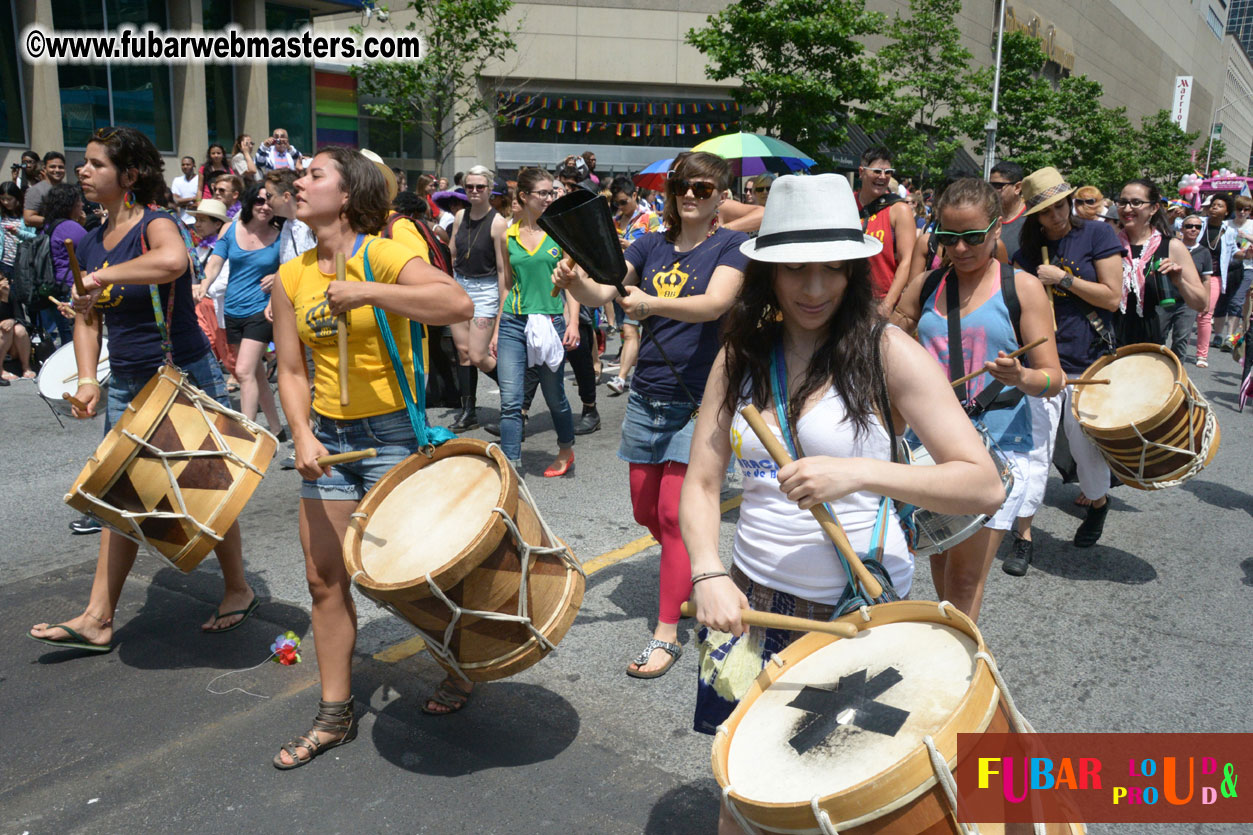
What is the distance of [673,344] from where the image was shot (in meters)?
4.28

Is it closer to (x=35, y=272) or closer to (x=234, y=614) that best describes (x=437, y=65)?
(x=35, y=272)

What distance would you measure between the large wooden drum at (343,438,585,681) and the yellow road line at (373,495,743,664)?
1121 millimetres

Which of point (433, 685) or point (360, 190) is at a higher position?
point (360, 190)

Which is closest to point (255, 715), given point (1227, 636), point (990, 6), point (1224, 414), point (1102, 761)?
point (1102, 761)

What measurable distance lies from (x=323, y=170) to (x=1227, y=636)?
4.39 m

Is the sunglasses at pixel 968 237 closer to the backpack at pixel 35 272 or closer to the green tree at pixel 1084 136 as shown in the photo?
the backpack at pixel 35 272

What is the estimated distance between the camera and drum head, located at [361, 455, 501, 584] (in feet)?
9.89

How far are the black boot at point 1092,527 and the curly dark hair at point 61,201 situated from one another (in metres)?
9.90

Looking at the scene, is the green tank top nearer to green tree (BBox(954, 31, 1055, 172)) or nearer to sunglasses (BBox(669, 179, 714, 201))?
sunglasses (BBox(669, 179, 714, 201))

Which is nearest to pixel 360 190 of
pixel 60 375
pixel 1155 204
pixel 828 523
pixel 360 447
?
pixel 360 447

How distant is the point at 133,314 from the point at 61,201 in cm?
714

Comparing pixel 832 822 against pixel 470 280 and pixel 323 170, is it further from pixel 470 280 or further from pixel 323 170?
pixel 470 280

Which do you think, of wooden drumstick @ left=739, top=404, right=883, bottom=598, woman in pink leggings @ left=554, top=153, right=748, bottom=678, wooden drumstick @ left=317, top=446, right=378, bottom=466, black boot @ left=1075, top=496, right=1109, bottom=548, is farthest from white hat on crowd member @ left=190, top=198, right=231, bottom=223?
wooden drumstick @ left=739, top=404, right=883, bottom=598

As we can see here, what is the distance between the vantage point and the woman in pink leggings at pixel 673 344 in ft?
13.5
